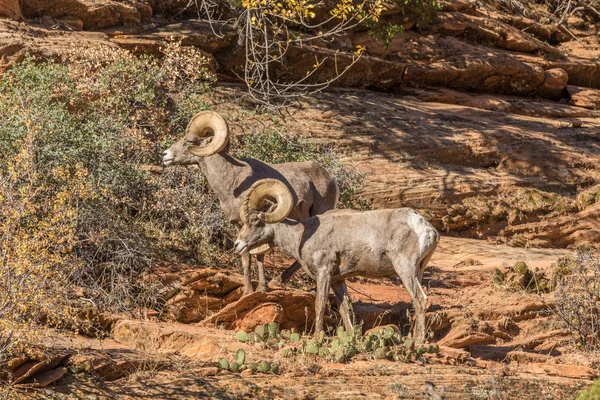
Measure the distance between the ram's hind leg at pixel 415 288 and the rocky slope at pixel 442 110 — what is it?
7.49 metres

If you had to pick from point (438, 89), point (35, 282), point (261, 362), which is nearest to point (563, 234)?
point (438, 89)

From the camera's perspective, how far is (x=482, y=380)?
10.1 meters

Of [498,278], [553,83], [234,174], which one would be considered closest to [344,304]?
[234,174]

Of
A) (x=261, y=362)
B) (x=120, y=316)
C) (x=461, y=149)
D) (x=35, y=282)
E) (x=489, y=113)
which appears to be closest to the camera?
(x=35, y=282)

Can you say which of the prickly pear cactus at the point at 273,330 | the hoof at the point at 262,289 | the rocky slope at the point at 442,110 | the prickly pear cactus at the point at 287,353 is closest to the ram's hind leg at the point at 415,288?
the prickly pear cactus at the point at 273,330

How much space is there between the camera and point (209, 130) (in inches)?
530

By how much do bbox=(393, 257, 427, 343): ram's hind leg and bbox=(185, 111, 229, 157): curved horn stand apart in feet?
10.9

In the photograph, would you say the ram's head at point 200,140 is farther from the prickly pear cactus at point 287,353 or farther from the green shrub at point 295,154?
the prickly pear cactus at point 287,353

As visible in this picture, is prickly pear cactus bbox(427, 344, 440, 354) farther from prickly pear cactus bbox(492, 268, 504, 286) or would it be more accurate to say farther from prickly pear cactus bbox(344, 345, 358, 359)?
prickly pear cactus bbox(492, 268, 504, 286)

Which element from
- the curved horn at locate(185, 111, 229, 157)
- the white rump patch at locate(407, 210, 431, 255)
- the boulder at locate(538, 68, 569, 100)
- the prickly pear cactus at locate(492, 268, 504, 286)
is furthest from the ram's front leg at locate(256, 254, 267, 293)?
the boulder at locate(538, 68, 569, 100)

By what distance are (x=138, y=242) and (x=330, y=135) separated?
25.0 ft

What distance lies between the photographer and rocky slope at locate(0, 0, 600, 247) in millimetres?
19656

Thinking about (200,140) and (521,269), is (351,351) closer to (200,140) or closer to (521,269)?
(200,140)

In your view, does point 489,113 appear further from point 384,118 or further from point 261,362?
point 261,362
